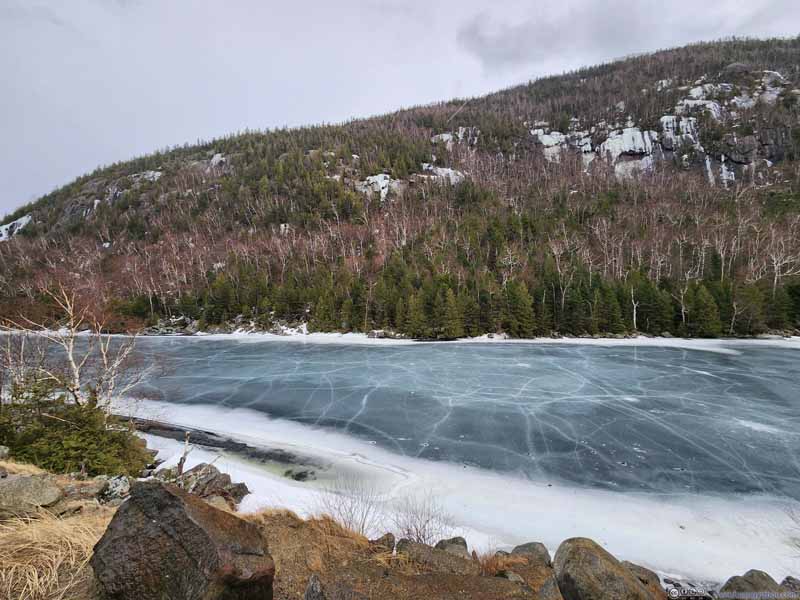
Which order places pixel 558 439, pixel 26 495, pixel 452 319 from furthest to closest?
1. pixel 452 319
2. pixel 558 439
3. pixel 26 495

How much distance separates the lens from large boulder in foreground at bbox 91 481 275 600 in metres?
3.11

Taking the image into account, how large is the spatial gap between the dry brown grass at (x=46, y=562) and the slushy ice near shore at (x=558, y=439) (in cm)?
612

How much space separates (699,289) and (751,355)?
11866 mm

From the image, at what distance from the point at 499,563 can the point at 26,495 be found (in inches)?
310

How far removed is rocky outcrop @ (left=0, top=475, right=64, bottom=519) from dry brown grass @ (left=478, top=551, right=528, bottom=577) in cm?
691

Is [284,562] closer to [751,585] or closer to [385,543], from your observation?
[385,543]

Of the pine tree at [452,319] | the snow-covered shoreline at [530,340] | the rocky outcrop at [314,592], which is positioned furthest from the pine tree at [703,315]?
the rocky outcrop at [314,592]

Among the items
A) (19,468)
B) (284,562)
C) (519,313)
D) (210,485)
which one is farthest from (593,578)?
(519,313)

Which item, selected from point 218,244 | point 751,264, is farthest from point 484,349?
point 218,244

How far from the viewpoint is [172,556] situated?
129 inches

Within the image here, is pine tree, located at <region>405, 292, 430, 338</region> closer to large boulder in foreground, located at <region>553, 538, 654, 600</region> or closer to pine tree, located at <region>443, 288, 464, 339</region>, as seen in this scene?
pine tree, located at <region>443, 288, 464, 339</region>

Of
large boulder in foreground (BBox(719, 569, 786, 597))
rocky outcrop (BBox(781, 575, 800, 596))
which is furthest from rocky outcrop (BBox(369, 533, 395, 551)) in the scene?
rocky outcrop (BBox(781, 575, 800, 596))

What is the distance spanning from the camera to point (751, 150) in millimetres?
108438

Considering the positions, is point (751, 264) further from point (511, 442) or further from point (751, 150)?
point (751, 150)
